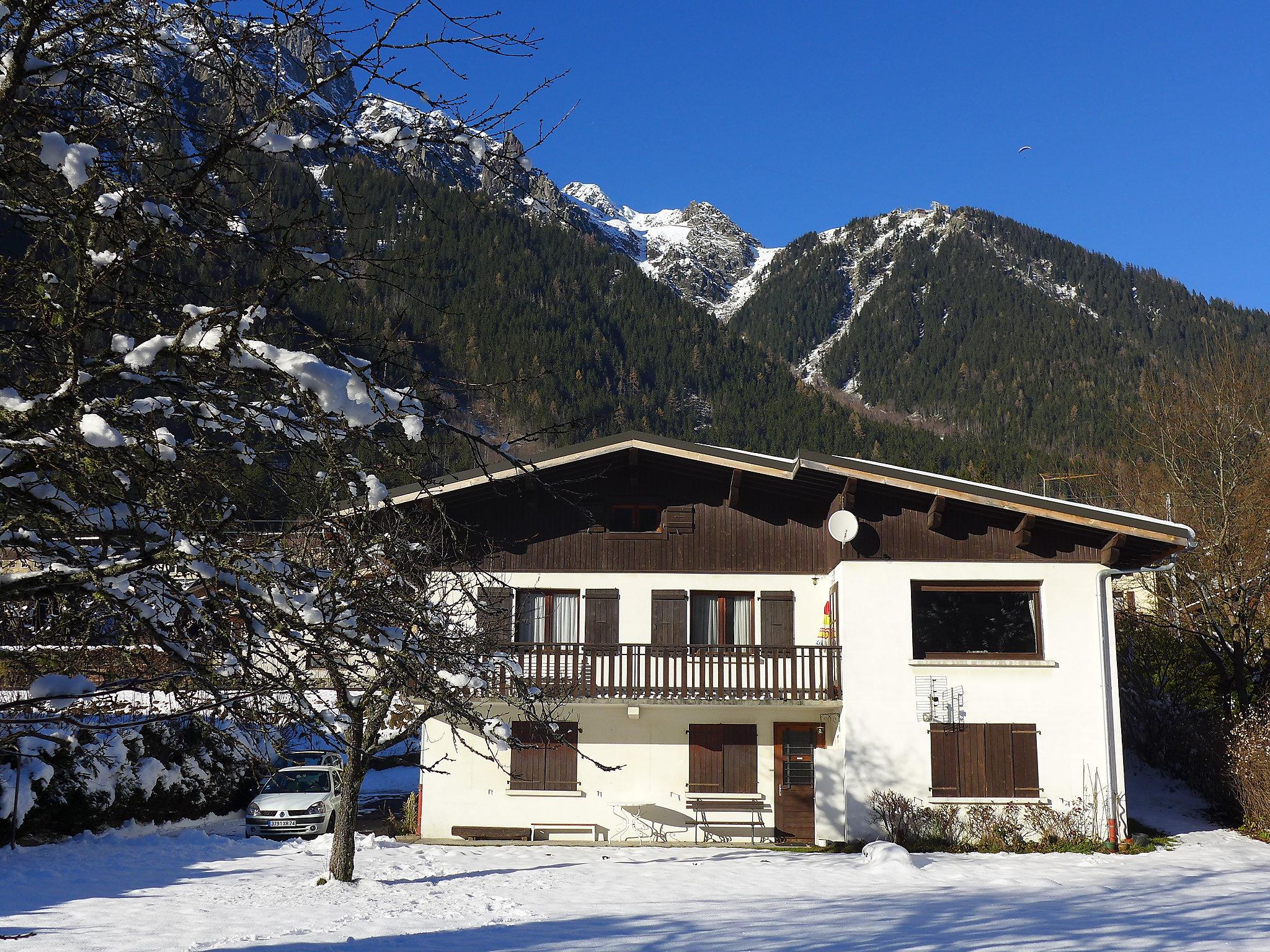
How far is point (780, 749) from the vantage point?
19.4 metres

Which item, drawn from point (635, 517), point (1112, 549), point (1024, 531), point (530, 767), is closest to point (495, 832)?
point (530, 767)

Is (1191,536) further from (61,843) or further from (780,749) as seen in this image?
(61,843)

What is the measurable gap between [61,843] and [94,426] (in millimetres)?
15252

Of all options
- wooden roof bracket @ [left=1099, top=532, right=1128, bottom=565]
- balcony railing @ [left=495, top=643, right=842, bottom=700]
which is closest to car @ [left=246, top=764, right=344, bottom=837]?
balcony railing @ [left=495, top=643, right=842, bottom=700]

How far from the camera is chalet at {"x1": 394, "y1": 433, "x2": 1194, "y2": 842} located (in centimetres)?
1817

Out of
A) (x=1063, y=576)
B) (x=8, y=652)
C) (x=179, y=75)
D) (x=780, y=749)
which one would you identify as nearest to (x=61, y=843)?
(x=780, y=749)

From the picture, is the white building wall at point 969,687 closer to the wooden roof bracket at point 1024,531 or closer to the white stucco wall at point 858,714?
the white stucco wall at point 858,714

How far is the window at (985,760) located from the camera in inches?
707

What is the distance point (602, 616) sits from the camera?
19531mm

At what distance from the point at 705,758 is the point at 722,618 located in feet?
8.42

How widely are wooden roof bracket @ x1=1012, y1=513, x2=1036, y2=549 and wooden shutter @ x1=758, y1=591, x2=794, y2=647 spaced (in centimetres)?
410

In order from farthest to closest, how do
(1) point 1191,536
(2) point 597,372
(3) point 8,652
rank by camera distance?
(2) point 597,372 < (1) point 1191,536 < (3) point 8,652

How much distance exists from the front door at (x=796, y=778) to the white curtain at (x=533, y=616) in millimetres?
4725

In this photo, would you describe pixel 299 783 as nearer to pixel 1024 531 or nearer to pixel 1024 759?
pixel 1024 759
